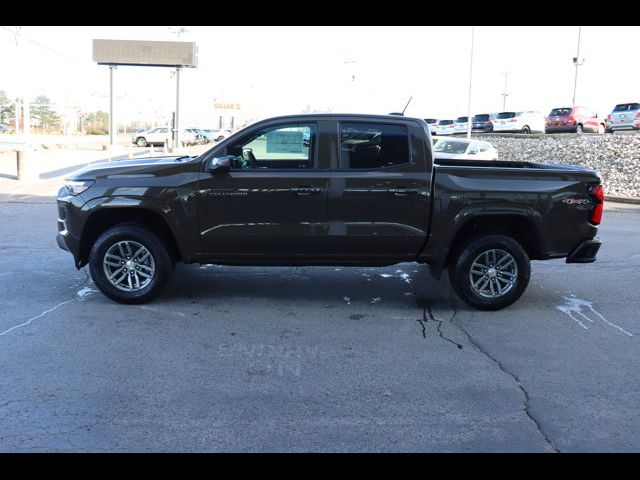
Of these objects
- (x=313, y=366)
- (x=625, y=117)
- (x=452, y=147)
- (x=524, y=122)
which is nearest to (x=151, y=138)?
(x=524, y=122)

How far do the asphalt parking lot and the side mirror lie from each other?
1421 millimetres

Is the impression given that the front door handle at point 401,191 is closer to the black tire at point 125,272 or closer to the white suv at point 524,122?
the black tire at point 125,272

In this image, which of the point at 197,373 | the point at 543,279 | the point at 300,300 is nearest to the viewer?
the point at 197,373

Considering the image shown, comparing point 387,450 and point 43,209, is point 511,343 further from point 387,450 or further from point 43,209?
point 43,209

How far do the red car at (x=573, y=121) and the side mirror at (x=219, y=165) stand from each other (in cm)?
3344

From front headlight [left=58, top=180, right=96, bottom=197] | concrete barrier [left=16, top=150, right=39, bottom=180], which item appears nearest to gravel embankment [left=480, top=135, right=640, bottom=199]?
front headlight [left=58, top=180, right=96, bottom=197]

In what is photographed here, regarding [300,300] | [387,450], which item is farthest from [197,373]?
[300,300]

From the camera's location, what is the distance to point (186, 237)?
602 cm

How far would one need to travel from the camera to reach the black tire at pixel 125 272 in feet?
19.7

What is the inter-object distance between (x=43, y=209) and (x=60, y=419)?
10632 millimetres

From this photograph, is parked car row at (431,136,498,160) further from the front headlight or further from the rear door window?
the front headlight

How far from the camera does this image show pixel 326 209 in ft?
19.6

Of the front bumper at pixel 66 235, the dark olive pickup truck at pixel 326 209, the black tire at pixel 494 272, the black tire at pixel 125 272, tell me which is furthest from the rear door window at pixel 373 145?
the front bumper at pixel 66 235

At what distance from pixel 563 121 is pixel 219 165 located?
111ft
